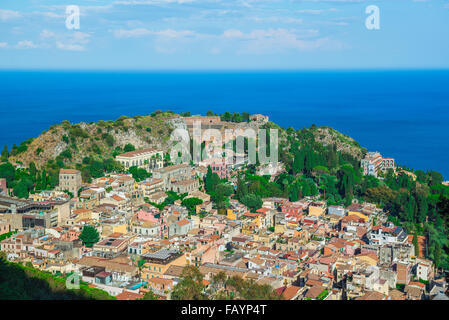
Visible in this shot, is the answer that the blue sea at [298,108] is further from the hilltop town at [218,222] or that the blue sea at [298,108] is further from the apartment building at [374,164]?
the hilltop town at [218,222]

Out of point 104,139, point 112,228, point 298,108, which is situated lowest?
point 112,228

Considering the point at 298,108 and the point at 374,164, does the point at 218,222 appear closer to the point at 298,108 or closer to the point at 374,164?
the point at 374,164

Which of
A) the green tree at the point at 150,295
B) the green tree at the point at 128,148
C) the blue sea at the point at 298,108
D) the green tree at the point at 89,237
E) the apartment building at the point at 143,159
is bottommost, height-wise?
the green tree at the point at 150,295

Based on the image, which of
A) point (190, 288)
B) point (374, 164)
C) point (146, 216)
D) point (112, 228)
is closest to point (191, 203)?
point (146, 216)

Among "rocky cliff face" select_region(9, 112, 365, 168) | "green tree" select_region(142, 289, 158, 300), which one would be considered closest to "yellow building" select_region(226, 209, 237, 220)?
"green tree" select_region(142, 289, 158, 300)

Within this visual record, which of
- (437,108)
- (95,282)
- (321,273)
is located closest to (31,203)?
(95,282)

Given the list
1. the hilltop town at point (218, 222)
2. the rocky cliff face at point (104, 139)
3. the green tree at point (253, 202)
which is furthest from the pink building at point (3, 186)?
the green tree at point (253, 202)
